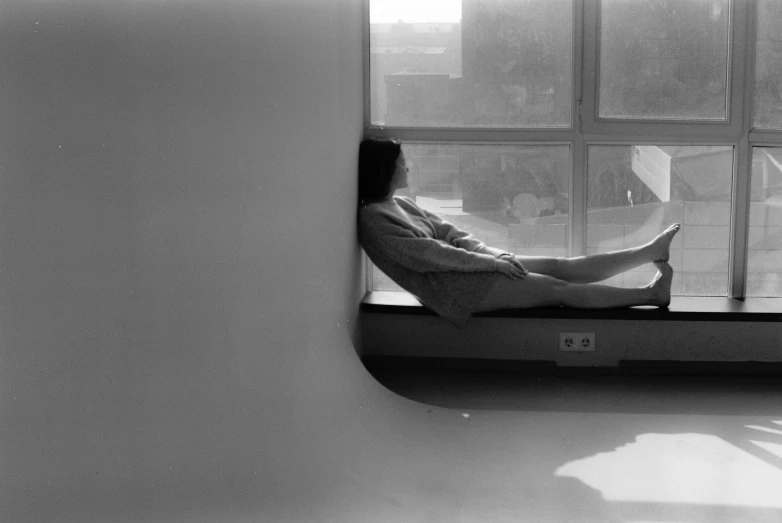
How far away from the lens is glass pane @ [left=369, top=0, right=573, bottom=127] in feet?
12.0

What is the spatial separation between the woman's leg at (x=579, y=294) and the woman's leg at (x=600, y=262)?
0.19 ft

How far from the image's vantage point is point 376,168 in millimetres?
3398

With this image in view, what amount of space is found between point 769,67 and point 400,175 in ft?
5.37

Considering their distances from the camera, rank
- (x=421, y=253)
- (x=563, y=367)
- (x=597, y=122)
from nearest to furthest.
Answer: (x=421, y=253) < (x=563, y=367) < (x=597, y=122)

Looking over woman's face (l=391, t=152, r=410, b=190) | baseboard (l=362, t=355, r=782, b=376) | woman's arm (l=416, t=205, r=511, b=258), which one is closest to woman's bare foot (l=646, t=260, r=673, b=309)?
baseboard (l=362, t=355, r=782, b=376)

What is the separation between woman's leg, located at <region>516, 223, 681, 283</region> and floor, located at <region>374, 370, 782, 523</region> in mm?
419

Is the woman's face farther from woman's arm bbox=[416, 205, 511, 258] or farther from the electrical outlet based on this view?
the electrical outlet

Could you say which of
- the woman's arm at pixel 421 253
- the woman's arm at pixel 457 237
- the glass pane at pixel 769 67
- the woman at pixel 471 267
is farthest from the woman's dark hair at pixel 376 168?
the glass pane at pixel 769 67

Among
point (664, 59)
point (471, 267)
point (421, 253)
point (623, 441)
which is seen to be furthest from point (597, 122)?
point (623, 441)

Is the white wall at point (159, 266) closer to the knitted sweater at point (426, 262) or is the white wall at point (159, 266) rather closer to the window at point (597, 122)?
the knitted sweater at point (426, 262)

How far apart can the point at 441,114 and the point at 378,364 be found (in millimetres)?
1111

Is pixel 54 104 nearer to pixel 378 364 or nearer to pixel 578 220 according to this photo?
pixel 378 364

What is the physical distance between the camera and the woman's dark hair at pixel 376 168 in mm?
3395

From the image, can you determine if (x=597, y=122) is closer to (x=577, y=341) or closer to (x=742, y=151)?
(x=742, y=151)
